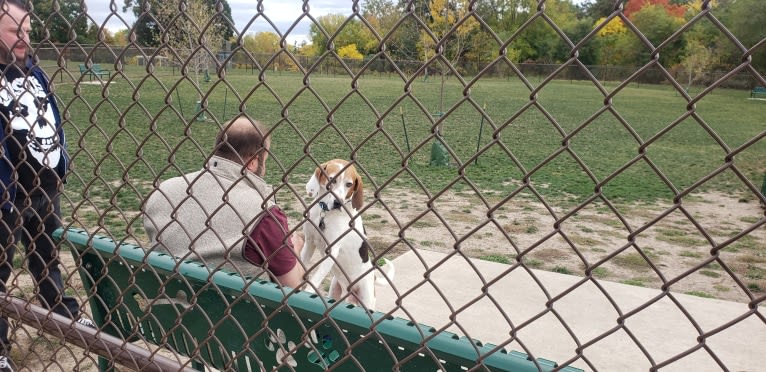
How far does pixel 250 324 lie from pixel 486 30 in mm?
1274

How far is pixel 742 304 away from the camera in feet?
13.5

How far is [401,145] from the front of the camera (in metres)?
12.6

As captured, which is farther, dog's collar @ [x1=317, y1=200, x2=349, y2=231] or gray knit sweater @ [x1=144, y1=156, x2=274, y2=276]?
dog's collar @ [x1=317, y1=200, x2=349, y2=231]

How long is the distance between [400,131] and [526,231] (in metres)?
8.62

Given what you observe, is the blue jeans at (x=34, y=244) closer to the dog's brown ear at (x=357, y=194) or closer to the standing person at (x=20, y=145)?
the standing person at (x=20, y=145)

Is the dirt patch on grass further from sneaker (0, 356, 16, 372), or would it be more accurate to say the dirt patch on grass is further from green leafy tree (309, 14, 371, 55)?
sneaker (0, 356, 16, 372)

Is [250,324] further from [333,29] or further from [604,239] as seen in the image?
[604,239]

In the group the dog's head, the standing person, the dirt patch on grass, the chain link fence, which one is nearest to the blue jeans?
the standing person

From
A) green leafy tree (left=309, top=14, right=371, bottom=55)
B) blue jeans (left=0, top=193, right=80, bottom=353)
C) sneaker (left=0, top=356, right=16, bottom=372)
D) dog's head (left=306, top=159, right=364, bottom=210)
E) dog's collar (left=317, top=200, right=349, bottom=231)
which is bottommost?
sneaker (left=0, top=356, right=16, bottom=372)

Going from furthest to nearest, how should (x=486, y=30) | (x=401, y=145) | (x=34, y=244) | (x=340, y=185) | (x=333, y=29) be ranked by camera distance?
(x=401, y=145)
(x=333, y=29)
(x=340, y=185)
(x=34, y=244)
(x=486, y=30)

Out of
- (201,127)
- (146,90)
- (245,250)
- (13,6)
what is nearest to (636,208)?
(245,250)

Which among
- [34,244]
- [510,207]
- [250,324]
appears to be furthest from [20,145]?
[510,207]

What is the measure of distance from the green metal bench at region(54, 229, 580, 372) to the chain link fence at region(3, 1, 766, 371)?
37 mm

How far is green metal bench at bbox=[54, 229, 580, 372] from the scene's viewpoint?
4.78ft
